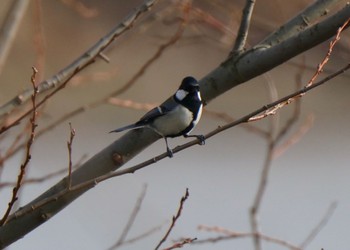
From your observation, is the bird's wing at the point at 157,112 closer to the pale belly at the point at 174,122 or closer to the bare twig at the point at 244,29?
the pale belly at the point at 174,122

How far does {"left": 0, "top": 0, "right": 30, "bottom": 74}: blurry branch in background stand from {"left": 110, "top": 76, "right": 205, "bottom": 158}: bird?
457 millimetres

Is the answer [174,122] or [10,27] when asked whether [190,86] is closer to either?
[174,122]

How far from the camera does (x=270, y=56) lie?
59.0 inches

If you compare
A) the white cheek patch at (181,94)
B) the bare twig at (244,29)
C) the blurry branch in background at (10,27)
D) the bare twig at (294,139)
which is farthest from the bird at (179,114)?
the bare twig at (294,139)

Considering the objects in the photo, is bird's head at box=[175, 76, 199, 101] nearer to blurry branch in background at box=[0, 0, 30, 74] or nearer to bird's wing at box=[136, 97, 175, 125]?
bird's wing at box=[136, 97, 175, 125]

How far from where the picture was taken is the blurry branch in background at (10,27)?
6.21 feet

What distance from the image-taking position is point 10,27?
1.91 m

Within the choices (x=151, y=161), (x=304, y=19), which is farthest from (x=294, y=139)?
(x=151, y=161)

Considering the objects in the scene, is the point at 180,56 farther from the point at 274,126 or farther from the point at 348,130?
the point at 274,126

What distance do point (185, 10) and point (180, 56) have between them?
6.27 meters

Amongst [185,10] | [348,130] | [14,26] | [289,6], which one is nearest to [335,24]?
[185,10]

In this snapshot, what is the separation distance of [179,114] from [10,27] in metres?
0.54

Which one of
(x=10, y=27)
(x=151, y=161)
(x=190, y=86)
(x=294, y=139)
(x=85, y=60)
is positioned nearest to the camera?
(x=151, y=161)

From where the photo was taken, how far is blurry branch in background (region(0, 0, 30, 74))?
189 cm
